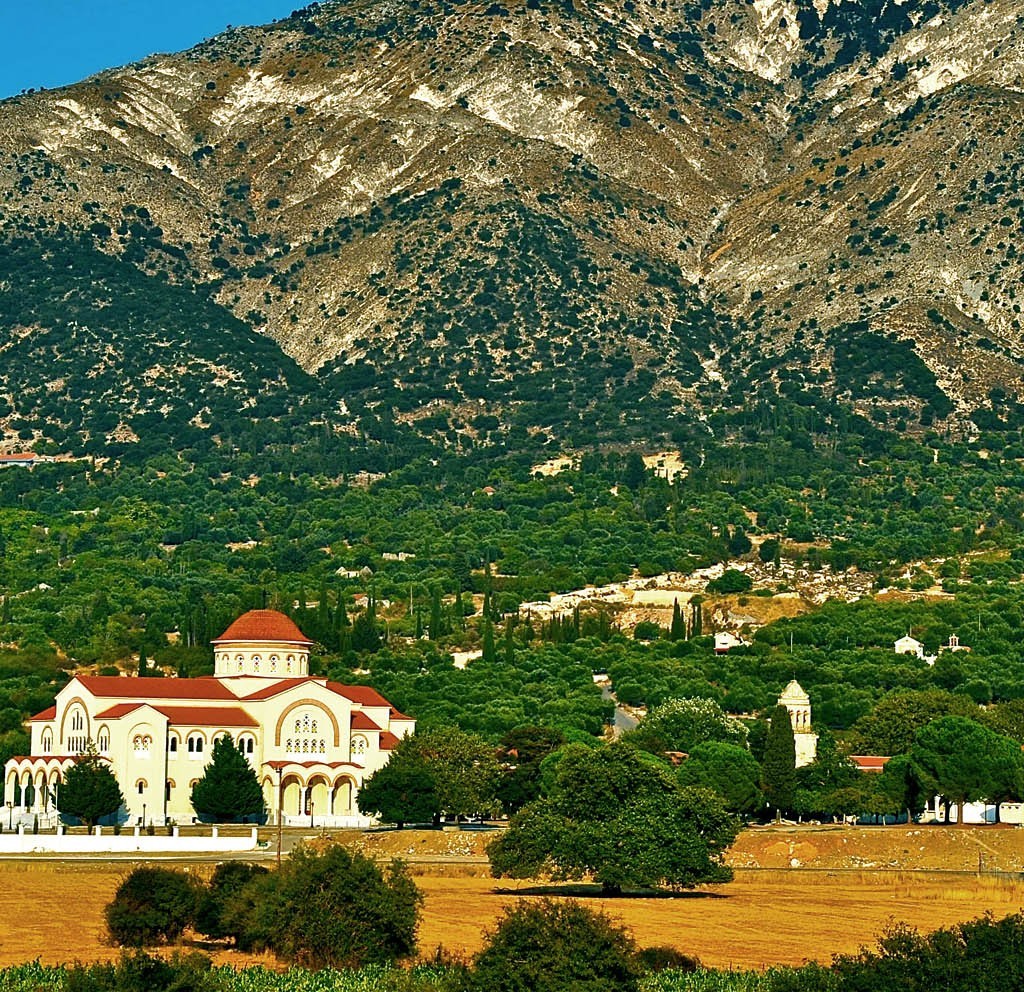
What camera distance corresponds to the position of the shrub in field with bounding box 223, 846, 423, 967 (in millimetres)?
70750

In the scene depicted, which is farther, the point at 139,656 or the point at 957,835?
the point at 139,656

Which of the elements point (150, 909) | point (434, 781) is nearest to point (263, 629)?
point (434, 781)

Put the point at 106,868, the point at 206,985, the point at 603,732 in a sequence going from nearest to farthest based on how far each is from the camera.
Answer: the point at 206,985 < the point at 106,868 < the point at 603,732

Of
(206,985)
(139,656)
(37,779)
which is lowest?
(206,985)

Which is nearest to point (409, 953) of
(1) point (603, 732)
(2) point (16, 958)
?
(2) point (16, 958)

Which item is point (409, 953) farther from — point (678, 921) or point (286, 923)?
point (678, 921)

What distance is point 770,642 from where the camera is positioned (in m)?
177

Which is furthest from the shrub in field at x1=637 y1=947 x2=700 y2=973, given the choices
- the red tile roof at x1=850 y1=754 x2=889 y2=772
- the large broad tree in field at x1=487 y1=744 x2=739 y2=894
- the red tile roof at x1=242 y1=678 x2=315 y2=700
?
the red tile roof at x1=242 y1=678 x2=315 y2=700

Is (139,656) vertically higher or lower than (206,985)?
higher

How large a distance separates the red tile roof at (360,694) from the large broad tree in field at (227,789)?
35.5ft

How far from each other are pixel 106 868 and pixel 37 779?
34.3 meters

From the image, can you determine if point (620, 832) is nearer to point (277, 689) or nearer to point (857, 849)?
point (857, 849)

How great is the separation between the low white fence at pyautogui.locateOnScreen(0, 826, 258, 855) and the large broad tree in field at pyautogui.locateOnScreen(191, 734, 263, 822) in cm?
951

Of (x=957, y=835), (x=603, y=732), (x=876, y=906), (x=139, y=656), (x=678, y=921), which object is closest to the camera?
(x=678, y=921)
